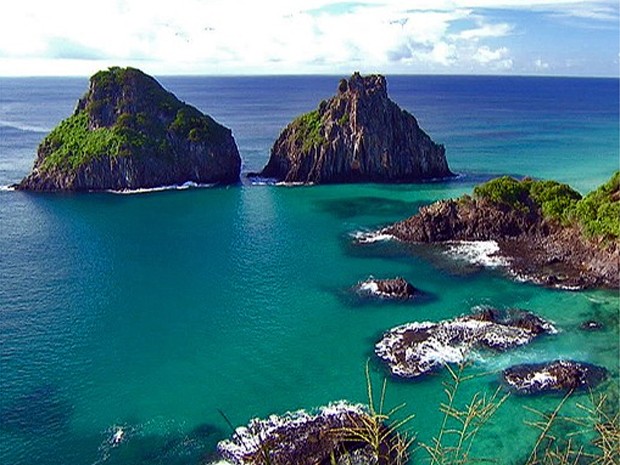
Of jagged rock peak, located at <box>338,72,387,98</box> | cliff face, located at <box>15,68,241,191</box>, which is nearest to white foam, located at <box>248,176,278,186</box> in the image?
cliff face, located at <box>15,68,241,191</box>

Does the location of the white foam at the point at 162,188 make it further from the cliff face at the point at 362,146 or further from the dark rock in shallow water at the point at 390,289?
the dark rock in shallow water at the point at 390,289

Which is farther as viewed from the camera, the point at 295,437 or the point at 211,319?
the point at 211,319

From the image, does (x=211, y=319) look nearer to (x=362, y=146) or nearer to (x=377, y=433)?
(x=377, y=433)

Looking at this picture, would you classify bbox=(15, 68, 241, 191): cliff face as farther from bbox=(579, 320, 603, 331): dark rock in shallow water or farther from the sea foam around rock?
the sea foam around rock

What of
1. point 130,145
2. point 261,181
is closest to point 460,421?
point 261,181

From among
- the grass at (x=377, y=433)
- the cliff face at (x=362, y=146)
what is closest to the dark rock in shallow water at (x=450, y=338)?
the grass at (x=377, y=433)

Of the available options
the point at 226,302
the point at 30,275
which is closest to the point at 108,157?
the point at 30,275

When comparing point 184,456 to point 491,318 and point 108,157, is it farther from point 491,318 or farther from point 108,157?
point 108,157
